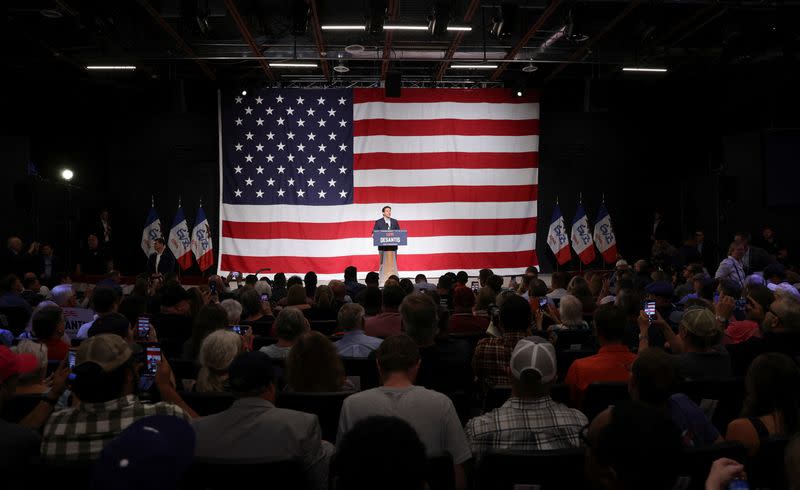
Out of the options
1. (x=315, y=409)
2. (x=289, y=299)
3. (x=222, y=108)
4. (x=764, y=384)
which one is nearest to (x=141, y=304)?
(x=289, y=299)

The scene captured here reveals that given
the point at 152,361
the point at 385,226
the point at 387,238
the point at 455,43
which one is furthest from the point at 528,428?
the point at 385,226

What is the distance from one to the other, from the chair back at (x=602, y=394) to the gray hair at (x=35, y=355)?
2.38 m

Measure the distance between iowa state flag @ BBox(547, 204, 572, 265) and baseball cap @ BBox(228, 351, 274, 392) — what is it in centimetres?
1153

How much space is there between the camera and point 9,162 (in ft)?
37.0

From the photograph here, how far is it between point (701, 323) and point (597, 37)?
8435 mm

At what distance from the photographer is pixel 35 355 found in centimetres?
305

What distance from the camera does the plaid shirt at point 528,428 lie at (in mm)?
2373

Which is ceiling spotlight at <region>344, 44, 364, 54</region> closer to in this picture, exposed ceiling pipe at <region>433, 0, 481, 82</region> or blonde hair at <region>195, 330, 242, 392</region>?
exposed ceiling pipe at <region>433, 0, 481, 82</region>

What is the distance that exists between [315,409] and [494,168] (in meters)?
11.2

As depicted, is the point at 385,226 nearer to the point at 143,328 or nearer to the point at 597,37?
the point at 597,37

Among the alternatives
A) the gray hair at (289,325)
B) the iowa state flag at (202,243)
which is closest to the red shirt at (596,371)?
the gray hair at (289,325)

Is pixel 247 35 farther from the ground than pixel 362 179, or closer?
farther from the ground

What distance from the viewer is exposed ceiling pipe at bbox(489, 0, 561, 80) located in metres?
9.45

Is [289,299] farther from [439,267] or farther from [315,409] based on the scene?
[439,267]
